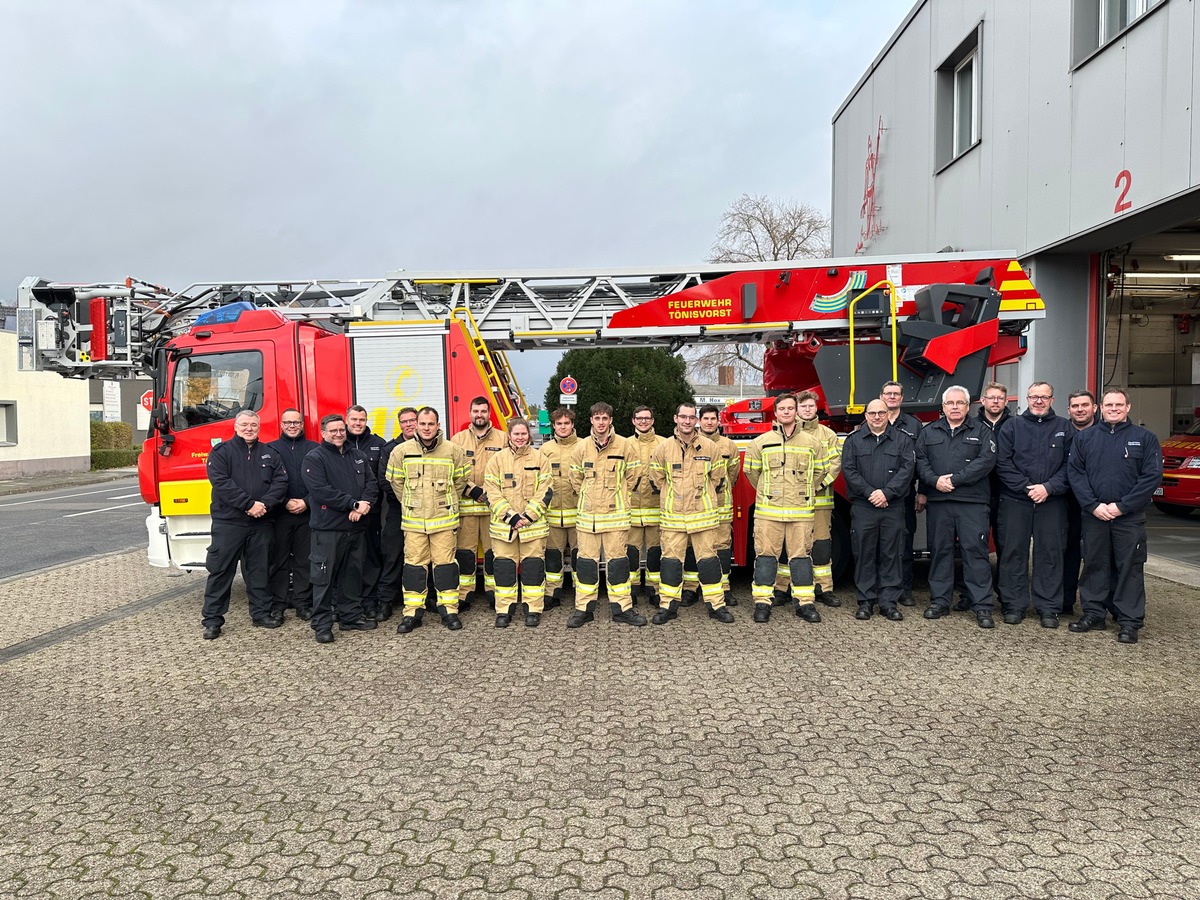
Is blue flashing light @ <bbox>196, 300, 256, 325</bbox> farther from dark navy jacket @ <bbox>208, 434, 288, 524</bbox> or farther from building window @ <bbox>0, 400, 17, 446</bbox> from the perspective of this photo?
building window @ <bbox>0, 400, 17, 446</bbox>

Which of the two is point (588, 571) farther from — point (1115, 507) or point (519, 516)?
point (1115, 507)

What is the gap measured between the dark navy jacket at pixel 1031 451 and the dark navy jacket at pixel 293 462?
521 cm

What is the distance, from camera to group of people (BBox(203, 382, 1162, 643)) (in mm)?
6180

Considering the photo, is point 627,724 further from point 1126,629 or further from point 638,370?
point 638,370

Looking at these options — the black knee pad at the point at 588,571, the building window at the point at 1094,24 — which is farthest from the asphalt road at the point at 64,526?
the building window at the point at 1094,24

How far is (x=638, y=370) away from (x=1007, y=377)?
20.2 m

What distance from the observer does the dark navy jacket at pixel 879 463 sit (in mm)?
6422

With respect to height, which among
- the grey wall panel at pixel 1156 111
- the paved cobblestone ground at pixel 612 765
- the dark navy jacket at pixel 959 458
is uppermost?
the grey wall panel at pixel 1156 111

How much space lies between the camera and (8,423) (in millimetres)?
26094

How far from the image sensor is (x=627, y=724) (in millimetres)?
4281

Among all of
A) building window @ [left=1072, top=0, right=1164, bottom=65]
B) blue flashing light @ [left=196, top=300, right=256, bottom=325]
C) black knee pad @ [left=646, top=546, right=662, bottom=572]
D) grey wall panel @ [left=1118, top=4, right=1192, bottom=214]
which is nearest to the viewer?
black knee pad @ [left=646, top=546, right=662, bottom=572]

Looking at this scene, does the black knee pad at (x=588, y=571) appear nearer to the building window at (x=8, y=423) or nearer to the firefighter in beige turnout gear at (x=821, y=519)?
the firefighter in beige turnout gear at (x=821, y=519)

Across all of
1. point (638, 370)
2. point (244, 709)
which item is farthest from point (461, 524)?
point (638, 370)

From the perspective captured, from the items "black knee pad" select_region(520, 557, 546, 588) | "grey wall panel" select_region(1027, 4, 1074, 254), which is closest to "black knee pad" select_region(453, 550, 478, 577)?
"black knee pad" select_region(520, 557, 546, 588)
